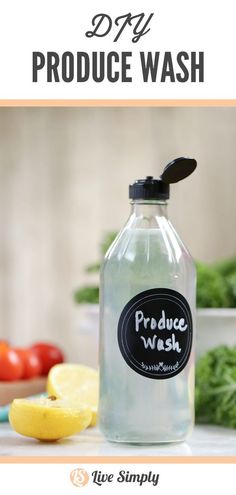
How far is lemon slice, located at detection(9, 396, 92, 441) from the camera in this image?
1039mm

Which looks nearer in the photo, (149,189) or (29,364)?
(149,189)

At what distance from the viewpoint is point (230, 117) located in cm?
382

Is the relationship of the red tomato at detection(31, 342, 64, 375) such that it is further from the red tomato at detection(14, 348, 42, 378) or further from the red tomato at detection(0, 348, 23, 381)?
the red tomato at detection(0, 348, 23, 381)

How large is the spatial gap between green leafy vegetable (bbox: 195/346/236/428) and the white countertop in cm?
10

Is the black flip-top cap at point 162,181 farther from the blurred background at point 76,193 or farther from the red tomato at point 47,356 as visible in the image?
the blurred background at point 76,193

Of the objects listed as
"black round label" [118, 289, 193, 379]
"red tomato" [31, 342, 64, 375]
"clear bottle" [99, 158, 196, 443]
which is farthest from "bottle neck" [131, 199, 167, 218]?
"red tomato" [31, 342, 64, 375]

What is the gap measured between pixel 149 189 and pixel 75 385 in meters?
0.39

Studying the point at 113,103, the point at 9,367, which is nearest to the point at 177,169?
the point at 113,103

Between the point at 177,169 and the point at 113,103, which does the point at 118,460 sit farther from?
the point at 113,103

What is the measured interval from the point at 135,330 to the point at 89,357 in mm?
2891

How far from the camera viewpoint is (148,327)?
100cm

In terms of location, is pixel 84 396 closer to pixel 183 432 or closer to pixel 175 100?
pixel 183 432

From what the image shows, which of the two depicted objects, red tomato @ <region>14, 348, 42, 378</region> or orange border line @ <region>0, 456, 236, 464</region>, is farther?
red tomato @ <region>14, 348, 42, 378</region>
